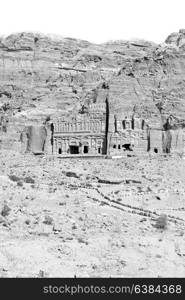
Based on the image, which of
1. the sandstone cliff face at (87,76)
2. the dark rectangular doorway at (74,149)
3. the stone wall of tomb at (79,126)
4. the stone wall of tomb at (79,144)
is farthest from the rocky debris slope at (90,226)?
the sandstone cliff face at (87,76)

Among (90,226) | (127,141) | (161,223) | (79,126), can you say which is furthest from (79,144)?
(90,226)

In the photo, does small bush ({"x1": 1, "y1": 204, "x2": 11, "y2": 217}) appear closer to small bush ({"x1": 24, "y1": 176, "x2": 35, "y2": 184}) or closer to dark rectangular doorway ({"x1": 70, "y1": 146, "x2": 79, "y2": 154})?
small bush ({"x1": 24, "y1": 176, "x2": 35, "y2": 184})

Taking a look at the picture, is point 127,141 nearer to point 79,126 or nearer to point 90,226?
point 79,126

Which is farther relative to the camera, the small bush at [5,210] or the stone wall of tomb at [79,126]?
the stone wall of tomb at [79,126]

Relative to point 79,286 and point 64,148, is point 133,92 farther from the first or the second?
point 79,286

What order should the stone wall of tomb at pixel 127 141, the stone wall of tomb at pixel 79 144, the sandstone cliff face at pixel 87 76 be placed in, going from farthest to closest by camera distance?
the sandstone cliff face at pixel 87 76, the stone wall of tomb at pixel 79 144, the stone wall of tomb at pixel 127 141

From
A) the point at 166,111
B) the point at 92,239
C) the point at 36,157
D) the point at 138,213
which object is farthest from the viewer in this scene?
the point at 166,111

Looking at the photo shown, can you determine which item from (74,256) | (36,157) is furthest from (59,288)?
(36,157)

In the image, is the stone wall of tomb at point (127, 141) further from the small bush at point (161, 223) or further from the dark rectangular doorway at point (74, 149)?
the small bush at point (161, 223)
